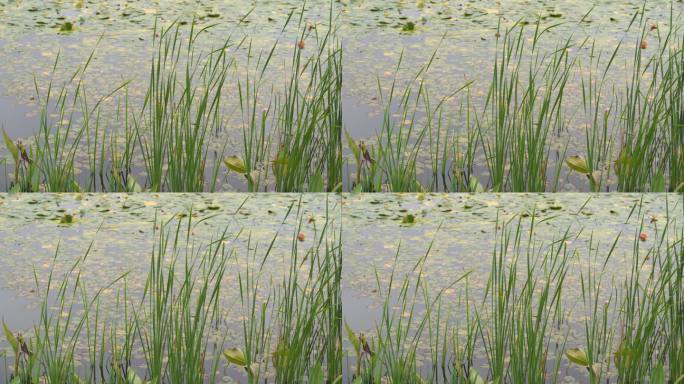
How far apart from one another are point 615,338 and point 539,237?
0.36m

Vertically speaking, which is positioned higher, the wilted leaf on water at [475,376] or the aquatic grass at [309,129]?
the aquatic grass at [309,129]

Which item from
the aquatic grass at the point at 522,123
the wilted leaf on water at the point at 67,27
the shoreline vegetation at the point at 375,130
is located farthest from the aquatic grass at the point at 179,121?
the aquatic grass at the point at 522,123

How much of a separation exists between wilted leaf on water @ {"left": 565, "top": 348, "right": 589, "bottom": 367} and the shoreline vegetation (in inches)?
18.2

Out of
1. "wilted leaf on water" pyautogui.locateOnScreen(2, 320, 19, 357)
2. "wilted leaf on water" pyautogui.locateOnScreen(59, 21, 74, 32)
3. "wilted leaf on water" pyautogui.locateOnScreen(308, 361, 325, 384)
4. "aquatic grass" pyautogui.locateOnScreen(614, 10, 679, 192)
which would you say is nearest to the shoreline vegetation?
"aquatic grass" pyautogui.locateOnScreen(614, 10, 679, 192)

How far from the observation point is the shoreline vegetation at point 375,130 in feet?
6.69

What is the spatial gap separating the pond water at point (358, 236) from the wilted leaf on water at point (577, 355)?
0.02m

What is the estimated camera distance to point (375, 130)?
206 centimetres

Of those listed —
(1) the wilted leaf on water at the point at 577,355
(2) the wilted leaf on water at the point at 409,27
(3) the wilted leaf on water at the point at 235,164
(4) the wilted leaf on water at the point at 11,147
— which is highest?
(2) the wilted leaf on water at the point at 409,27

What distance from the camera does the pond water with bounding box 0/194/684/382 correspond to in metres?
2.03

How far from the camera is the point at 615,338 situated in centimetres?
206

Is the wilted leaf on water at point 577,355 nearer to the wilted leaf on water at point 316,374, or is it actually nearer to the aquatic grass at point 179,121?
the wilted leaf on water at point 316,374

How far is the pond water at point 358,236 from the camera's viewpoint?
2.03m

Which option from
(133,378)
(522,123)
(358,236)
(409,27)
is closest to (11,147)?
(133,378)

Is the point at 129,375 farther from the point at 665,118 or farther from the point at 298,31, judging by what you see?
the point at 665,118
